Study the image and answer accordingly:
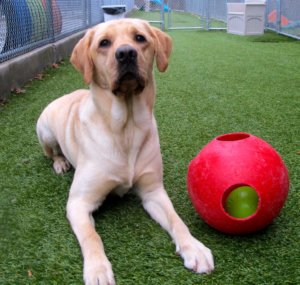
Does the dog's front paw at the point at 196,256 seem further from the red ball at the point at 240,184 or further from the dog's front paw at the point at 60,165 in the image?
the dog's front paw at the point at 60,165

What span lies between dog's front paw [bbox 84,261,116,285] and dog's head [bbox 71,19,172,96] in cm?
96

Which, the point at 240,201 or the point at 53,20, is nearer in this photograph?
the point at 240,201

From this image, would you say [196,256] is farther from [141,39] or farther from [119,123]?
[141,39]

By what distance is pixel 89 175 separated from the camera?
2479mm

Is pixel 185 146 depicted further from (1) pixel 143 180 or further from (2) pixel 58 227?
→ (2) pixel 58 227

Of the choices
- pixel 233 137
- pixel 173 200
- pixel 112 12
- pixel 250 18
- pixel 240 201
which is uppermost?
pixel 112 12

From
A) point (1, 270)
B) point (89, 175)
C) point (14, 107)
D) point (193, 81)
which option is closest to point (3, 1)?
point (14, 107)

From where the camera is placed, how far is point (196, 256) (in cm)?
200

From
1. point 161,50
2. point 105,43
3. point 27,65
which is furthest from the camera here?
point 27,65

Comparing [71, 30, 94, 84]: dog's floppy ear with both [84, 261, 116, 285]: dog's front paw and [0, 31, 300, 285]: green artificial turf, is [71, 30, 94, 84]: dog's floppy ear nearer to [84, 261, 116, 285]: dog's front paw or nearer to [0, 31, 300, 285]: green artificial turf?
[0, 31, 300, 285]: green artificial turf

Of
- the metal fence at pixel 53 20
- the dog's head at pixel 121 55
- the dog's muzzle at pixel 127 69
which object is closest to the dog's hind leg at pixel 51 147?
the dog's head at pixel 121 55

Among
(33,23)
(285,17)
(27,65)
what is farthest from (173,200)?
(285,17)

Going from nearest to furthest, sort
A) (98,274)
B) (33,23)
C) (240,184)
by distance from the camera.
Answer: (98,274), (240,184), (33,23)

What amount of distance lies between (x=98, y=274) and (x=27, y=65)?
4.38 metres
